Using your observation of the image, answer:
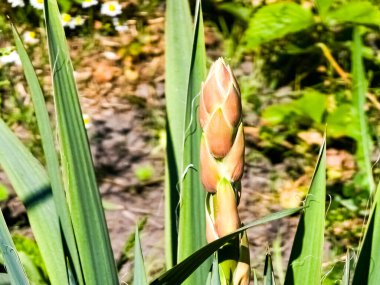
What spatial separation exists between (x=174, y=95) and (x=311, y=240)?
329mm

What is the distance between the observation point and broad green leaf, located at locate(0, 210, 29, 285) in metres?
0.96

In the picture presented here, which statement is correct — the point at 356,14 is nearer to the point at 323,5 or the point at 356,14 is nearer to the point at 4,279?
the point at 323,5

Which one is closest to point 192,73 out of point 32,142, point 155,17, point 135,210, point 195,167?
point 195,167

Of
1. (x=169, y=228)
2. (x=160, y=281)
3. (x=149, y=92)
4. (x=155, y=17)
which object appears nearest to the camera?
(x=160, y=281)

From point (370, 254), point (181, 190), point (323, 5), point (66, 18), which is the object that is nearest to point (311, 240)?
point (370, 254)

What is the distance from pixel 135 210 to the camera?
2.45 m

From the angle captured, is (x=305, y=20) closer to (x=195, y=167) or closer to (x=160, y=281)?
(x=195, y=167)

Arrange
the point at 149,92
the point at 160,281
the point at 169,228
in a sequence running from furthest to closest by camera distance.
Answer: the point at 149,92 < the point at 169,228 < the point at 160,281

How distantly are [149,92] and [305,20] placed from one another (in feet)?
2.07

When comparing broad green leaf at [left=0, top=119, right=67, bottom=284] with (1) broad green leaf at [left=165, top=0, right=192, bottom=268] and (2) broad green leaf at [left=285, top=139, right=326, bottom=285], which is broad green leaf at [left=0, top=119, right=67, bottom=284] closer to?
(1) broad green leaf at [left=165, top=0, right=192, bottom=268]

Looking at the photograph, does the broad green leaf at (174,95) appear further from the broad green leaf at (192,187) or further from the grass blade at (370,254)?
the grass blade at (370,254)

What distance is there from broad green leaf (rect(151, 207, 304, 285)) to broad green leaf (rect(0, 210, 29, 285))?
6.6 inches

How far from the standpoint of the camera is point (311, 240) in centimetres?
110

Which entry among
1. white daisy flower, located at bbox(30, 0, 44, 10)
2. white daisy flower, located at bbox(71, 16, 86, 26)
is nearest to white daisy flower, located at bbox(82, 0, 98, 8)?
white daisy flower, located at bbox(71, 16, 86, 26)
